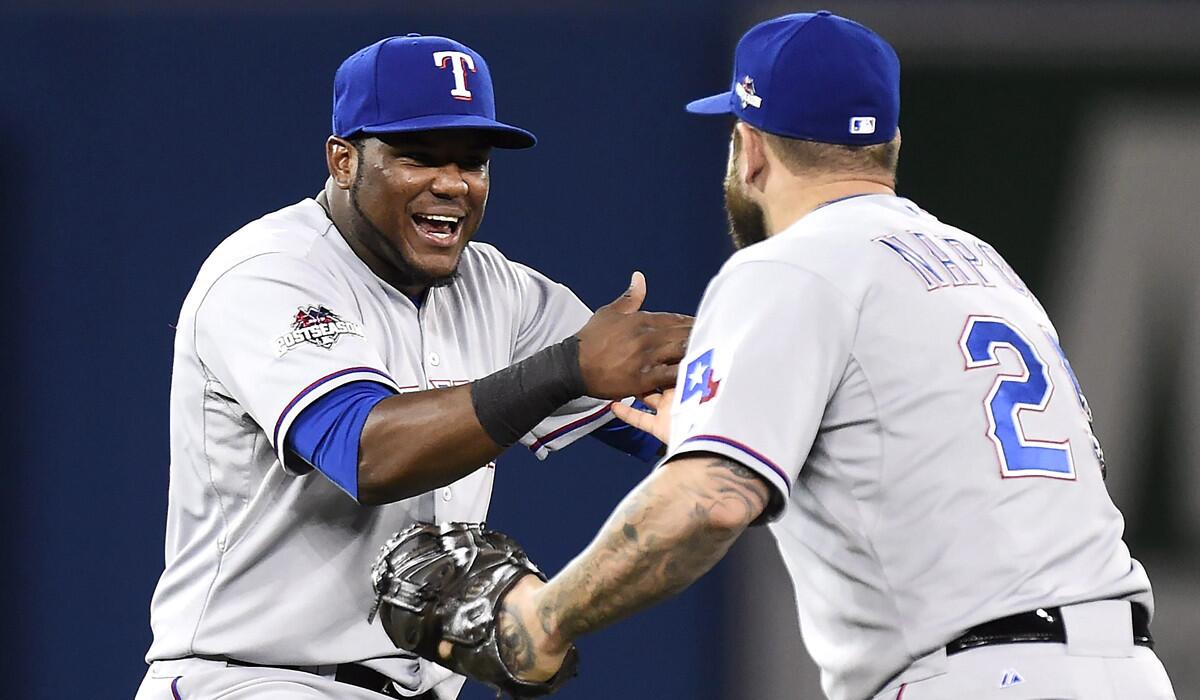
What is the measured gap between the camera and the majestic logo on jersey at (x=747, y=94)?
2547 millimetres

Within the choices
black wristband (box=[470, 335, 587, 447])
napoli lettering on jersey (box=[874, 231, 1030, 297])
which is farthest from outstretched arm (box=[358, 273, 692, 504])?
napoli lettering on jersey (box=[874, 231, 1030, 297])

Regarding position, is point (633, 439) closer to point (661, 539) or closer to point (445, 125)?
point (445, 125)

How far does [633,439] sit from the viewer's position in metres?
3.51

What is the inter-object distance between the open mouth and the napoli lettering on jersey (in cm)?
105

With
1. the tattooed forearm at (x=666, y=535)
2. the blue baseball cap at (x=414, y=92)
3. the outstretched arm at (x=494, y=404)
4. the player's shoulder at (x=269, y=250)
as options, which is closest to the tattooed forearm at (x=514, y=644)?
the tattooed forearm at (x=666, y=535)

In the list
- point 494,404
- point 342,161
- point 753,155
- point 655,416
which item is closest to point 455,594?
point 494,404

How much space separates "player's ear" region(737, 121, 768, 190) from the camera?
2576mm

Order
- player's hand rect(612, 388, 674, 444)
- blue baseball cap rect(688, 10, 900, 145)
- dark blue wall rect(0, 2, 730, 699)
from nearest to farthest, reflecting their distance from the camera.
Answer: blue baseball cap rect(688, 10, 900, 145) → player's hand rect(612, 388, 674, 444) → dark blue wall rect(0, 2, 730, 699)

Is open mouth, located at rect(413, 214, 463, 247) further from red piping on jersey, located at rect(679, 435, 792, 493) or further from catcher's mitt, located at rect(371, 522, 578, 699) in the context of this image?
red piping on jersey, located at rect(679, 435, 792, 493)

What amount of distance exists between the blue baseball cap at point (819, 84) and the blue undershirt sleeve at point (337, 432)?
78 centimetres

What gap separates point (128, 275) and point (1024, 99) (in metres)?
2.83

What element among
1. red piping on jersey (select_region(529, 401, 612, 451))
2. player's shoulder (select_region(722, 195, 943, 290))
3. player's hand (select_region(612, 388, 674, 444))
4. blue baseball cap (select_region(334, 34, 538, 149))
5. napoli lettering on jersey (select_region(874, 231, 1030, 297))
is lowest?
red piping on jersey (select_region(529, 401, 612, 451))

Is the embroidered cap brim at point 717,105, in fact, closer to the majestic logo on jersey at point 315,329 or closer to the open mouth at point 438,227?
the open mouth at point 438,227

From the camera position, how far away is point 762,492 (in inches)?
83.3
